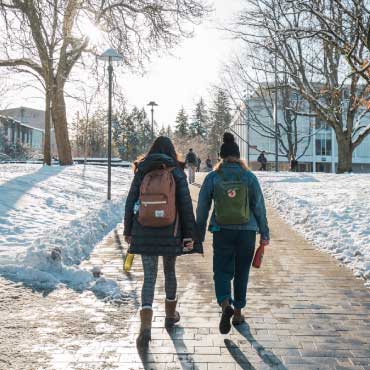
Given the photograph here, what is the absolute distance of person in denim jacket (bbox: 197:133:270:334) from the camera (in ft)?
15.2

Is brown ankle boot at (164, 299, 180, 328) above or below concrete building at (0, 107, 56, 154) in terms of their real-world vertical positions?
below

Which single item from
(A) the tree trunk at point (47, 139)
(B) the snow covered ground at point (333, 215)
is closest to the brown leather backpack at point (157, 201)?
(B) the snow covered ground at point (333, 215)

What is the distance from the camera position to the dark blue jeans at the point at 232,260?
463 centimetres

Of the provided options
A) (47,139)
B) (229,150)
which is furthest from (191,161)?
(229,150)

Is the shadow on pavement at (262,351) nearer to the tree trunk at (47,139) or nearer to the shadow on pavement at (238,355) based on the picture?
the shadow on pavement at (238,355)

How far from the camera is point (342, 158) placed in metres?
A: 28.5

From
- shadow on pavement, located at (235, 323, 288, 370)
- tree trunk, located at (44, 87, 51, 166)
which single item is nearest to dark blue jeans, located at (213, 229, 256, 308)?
shadow on pavement, located at (235, 323, 288, 370)

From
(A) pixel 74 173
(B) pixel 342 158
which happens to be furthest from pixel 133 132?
(A) pixel 74 173

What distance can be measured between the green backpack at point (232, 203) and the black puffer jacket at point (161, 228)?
1.11ft

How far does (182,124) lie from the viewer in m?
104

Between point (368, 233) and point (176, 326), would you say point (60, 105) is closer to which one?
point (368, 233)

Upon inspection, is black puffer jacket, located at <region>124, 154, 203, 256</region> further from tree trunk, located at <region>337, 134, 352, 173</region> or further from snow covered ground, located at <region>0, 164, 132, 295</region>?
tree trunk, located at <region>337, 134, 352, 173</region>

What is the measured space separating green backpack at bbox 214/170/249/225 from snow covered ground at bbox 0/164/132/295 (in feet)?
5.76

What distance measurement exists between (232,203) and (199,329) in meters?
1.17
